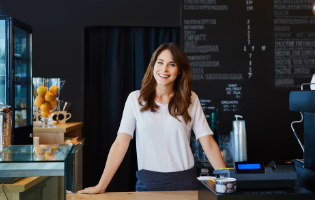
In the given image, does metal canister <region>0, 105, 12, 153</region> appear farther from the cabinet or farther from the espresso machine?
the espresso machine

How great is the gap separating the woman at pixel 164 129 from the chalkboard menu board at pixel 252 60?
1668 millimetres

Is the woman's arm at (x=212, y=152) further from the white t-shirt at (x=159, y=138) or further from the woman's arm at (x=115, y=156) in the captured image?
the woman's arm at (x=115, y=156)

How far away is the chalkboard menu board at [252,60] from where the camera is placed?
3.37m

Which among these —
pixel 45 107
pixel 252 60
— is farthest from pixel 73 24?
pixel 252 60

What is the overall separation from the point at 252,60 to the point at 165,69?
78.3 inches

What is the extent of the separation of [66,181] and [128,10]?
2.72 metres

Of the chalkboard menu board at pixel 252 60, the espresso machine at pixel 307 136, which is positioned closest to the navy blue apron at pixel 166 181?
the espresso machine at pixel 307 136

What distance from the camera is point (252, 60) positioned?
11.1ft

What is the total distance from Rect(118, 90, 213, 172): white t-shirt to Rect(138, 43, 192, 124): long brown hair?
0.03m

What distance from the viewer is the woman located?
5.16 ft

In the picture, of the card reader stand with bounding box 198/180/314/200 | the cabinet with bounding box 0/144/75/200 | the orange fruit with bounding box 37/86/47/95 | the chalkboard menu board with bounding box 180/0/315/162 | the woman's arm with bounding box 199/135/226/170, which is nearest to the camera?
the cabinet with bounding box 0/144/75/200

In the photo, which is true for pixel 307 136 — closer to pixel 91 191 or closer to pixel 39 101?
pixel 91 191

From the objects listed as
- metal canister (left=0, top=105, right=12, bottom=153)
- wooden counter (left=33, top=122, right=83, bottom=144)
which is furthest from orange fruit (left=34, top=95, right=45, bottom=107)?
metal canister (left=0, top=105, right=12, bottom=153)

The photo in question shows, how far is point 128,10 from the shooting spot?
342 cm
